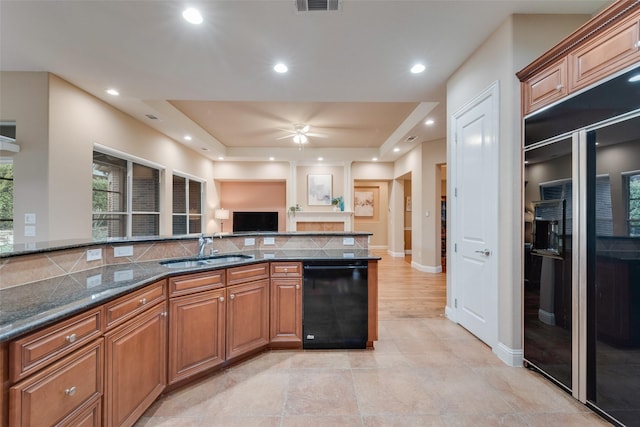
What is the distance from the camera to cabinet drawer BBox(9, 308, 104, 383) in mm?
1022

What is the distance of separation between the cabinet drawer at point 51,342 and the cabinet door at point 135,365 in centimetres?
14

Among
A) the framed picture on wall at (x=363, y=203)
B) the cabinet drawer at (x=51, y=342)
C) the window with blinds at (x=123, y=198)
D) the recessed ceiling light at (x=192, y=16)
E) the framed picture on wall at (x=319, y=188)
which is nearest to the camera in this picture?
the cabinet drawer at (x=51, y=342)

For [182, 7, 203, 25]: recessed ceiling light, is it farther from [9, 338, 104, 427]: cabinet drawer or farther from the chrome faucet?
[9, 338, 104, 427]: cabinet drawer

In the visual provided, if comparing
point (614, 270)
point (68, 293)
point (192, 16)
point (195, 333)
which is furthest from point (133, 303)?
point (614, 270)

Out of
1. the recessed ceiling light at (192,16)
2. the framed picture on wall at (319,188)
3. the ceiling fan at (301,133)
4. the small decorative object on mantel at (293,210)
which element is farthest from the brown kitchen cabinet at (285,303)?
the framed picture on wall at (319,188)

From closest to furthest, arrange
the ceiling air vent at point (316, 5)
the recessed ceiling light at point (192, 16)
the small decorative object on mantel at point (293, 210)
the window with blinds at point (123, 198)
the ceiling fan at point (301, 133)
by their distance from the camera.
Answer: the ceiling air vent at point (316, 5) < the recessed ceiling light at point (192, 16) < the window with blinds at point (123, 198) < the ceiling fan at point (301, 133) < the small decorative object on mantel at point (293, 210)

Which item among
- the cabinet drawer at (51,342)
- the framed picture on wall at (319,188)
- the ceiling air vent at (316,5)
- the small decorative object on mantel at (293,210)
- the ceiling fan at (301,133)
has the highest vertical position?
the ceiling fan at (301,133)

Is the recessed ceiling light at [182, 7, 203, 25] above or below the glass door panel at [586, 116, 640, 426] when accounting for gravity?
above

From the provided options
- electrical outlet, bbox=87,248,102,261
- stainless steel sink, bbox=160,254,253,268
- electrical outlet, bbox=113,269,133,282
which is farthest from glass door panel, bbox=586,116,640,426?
electrical outlet, bbox=87,248,102,261

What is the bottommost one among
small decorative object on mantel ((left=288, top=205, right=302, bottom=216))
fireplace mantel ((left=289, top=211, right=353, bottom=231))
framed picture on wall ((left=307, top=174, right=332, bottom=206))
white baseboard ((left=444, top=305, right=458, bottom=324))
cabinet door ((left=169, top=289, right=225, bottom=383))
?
white baseboard ((left=444, top=305, right=458, bottom=324))

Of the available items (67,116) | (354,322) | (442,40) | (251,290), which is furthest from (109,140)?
(442,40)

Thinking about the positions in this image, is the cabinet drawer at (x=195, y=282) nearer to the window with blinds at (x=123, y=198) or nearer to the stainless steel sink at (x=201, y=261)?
the stainless steel sink at (x=201, y=261)

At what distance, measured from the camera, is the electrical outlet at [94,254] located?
79.1 inches

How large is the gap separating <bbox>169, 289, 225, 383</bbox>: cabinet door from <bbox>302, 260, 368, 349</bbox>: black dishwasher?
0.78m
